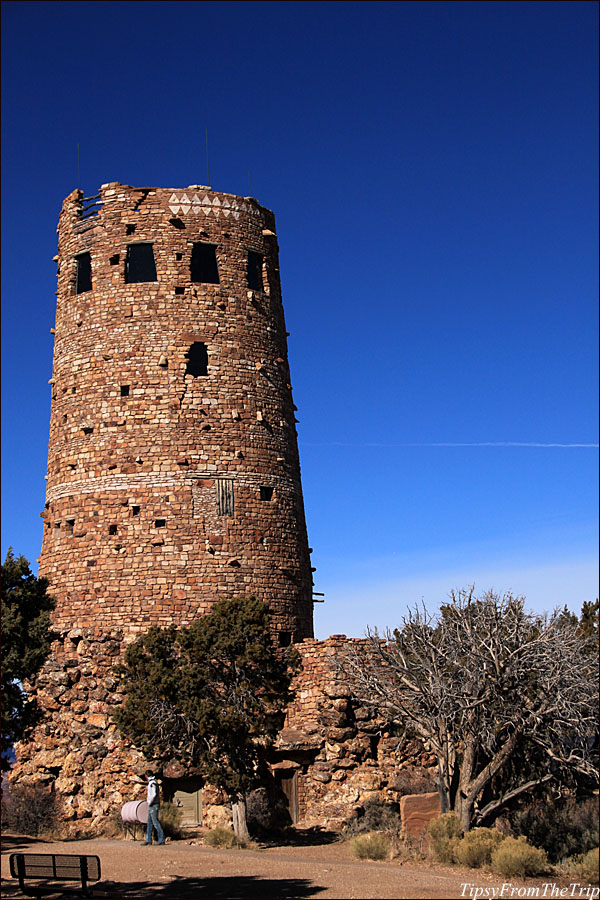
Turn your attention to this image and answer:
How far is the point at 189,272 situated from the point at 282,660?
10.9 m

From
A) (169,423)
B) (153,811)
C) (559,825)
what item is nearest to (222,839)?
(153,811)

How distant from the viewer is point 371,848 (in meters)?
18.7

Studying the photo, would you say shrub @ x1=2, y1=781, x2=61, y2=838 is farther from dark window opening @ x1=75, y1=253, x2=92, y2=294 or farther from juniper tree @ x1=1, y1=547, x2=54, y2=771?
dark window opening @ x1=75, y1=253, x2=92, y2=294

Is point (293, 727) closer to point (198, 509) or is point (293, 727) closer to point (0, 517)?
point (198, 509)

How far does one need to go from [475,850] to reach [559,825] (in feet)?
16.1

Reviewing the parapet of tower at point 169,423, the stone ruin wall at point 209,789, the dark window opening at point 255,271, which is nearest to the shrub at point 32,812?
the stone ruin wall at point 209,789

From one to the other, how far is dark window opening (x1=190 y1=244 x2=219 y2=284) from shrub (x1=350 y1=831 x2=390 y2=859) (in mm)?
15332

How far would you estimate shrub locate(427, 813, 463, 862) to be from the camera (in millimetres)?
18188

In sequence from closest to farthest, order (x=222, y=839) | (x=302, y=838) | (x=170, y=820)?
1. (x=222, y=839)
2. (x=170, y=820)
3. (x=302, y=838)

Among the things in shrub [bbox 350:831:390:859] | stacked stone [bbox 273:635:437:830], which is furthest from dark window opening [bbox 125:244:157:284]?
shrub [bbox 350:831:390:859]

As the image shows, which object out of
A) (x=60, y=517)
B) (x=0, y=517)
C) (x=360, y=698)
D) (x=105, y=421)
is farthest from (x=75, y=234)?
(x=0, y=517)

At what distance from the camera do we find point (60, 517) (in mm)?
26297

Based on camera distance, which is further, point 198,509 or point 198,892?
point 198,509

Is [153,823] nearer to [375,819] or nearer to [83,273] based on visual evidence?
[375,819]
